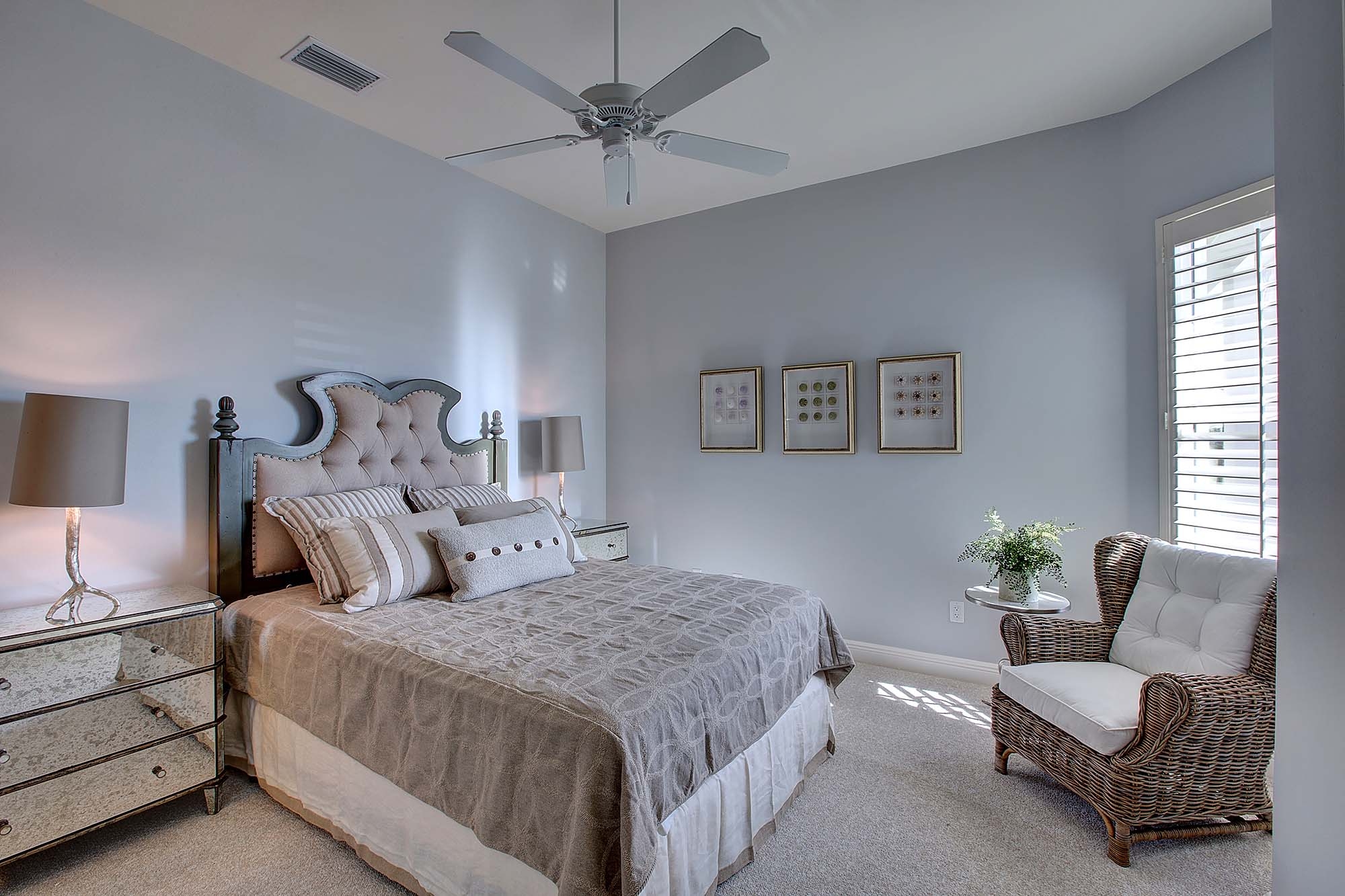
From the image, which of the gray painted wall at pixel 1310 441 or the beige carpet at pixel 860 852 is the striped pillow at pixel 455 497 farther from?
the gray painted wall at pixel 1310 441

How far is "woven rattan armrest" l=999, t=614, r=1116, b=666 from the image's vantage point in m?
2.40

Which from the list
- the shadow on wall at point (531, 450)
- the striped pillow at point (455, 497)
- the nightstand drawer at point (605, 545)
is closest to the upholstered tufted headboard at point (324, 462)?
the striped pillow at point (455, 497)

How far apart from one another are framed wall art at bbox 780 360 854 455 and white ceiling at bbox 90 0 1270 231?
1.24 metres

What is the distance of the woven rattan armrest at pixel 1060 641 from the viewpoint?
2.40 meters

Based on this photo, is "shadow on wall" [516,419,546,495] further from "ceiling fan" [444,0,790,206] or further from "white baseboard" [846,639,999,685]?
"white baseboard" [846,639,999,685]

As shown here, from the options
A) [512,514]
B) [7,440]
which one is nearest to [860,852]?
[512,514]

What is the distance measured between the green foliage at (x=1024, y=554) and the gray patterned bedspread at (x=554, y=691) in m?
1.01

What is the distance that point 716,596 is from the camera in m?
2.37

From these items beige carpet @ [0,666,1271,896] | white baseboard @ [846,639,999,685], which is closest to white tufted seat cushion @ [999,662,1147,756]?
beige carpet @ [0,666,1271,896]

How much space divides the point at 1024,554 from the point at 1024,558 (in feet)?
0.06

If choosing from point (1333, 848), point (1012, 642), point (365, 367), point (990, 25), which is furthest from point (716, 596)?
point (990, 25)

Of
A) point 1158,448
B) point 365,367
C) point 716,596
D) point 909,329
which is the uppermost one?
point 909,329

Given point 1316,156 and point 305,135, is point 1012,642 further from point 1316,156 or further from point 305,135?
point 305,135

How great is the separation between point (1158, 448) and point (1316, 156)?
2.10 meters
